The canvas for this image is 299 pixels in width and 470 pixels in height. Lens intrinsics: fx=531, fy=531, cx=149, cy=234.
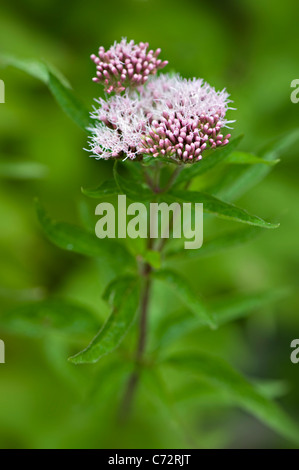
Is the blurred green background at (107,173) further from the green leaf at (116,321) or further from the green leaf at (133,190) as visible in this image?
the green leaf at (133,190)

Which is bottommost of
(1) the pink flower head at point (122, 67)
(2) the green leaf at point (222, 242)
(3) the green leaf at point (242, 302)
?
(3) the green leaf at point (242, 302)

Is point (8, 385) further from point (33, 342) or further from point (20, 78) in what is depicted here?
point (20, 78)

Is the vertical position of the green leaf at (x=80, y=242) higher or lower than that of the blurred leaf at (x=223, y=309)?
higher

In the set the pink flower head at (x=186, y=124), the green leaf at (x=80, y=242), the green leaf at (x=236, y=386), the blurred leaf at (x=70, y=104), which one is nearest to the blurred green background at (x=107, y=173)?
the green leaf at (x=236, y=386)

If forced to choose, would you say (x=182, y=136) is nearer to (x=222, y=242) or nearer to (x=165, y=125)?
(x=165, y=125)

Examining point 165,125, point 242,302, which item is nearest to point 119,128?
point 165,125

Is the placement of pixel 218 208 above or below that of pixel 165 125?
below
